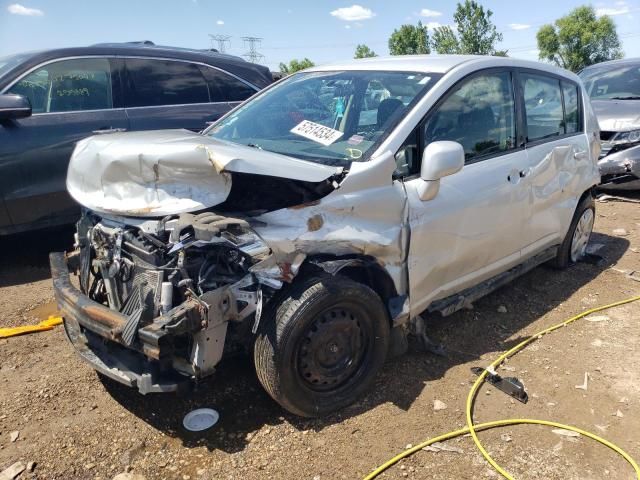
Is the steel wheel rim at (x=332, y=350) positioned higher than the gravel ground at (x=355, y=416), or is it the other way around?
the steel wheel rim at (x=332, y=350)

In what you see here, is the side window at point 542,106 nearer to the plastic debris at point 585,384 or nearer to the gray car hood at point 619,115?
the plastic debris at point 585,384

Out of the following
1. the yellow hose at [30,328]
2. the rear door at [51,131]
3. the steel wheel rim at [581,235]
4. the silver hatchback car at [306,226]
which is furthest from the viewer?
the steel wheel rim at [581,235]

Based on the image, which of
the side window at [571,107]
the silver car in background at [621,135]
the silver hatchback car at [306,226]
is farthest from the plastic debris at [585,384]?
the silver car in background at [621,135]

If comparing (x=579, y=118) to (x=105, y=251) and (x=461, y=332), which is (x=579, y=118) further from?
(x=105, y=251)

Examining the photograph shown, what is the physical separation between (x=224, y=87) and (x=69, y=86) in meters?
1.59

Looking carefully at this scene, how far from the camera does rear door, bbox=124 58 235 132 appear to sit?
5.15 m

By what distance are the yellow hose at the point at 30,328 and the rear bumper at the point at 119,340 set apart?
0.90 meters

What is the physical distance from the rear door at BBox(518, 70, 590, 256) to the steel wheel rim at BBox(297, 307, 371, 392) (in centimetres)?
186

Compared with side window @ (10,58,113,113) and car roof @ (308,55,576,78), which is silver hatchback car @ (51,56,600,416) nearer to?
car roof @ (308,55,576,78)

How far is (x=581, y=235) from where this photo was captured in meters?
5.06

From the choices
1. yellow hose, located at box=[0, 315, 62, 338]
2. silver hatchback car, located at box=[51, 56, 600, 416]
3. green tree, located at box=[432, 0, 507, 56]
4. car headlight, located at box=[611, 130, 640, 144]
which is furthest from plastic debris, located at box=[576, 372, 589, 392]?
green tree, located at box=[432, 0, 507, 56]

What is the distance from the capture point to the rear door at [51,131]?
4.51 m

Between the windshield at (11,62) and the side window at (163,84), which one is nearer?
the windshield at (11,62)

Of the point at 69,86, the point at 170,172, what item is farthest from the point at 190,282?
the point at 69,86
